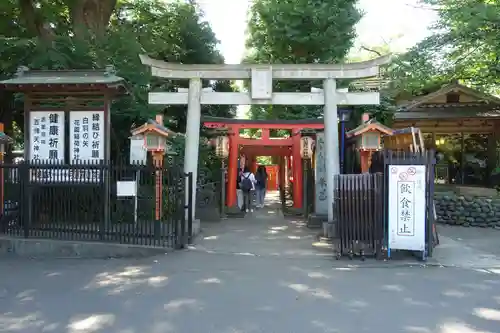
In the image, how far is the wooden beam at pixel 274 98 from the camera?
1251 cm

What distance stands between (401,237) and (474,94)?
495 inches

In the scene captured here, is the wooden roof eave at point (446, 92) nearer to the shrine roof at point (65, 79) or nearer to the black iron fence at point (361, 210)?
the black iron fence at point (361, 210)

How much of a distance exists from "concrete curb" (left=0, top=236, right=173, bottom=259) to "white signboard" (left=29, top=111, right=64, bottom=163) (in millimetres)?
2457

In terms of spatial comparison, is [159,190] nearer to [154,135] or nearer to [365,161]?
[154,135]

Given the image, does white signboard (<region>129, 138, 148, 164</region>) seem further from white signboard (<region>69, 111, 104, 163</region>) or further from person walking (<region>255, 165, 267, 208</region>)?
person walking (<region>255, 165, 267, 208</region>)

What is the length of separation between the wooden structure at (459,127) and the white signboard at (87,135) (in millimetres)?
12381

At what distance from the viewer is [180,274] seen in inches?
320

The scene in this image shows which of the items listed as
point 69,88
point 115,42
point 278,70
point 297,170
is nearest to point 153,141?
point 69,88

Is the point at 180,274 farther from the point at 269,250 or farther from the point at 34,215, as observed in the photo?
the point at 34,215

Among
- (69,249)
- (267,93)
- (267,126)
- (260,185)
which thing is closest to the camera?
(69,249)

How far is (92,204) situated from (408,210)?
6.93 metres

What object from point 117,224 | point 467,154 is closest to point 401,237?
point 117,224

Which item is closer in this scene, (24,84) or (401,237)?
(401,237)

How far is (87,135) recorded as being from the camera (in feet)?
40.1
